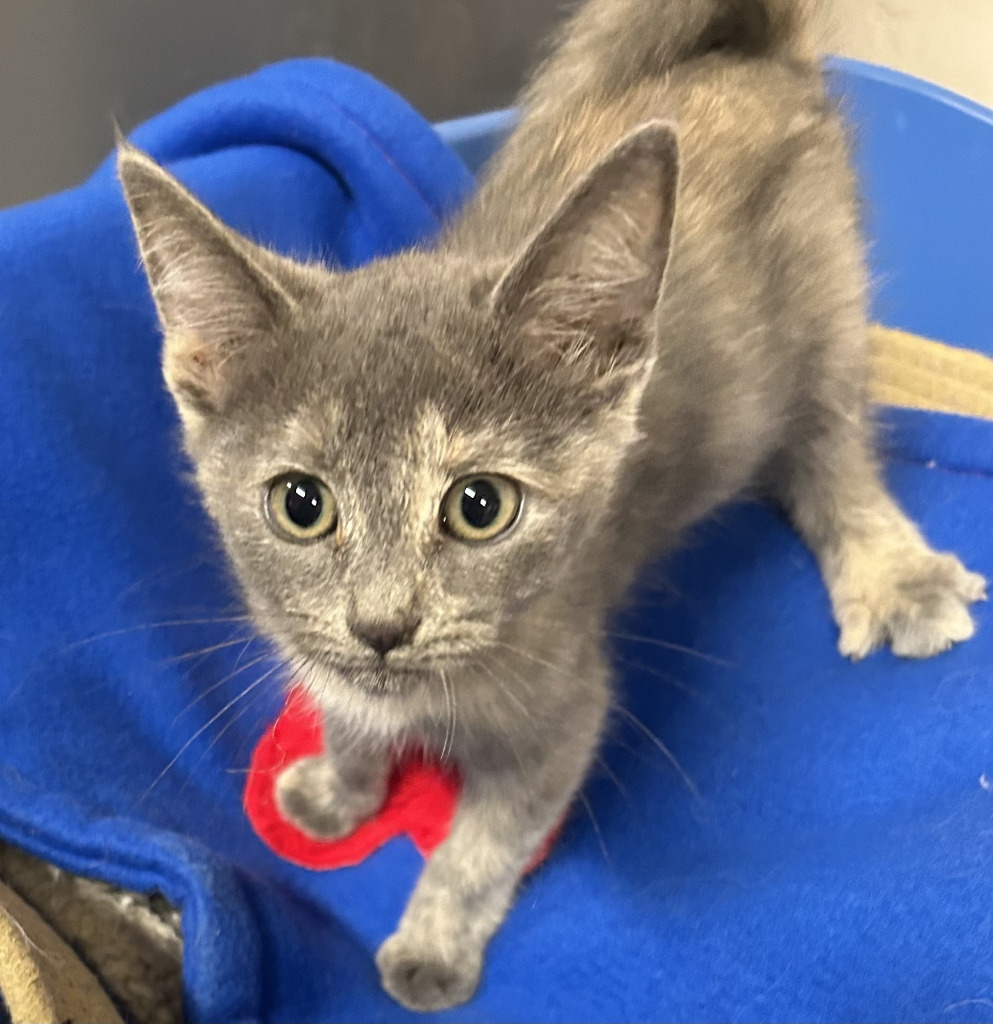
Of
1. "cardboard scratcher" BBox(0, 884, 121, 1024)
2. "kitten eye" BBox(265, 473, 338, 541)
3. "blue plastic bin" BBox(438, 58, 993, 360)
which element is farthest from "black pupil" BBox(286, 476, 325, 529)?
"blue plastic bin" BBox(438, 58, 993, 360)

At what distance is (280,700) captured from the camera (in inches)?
53.9

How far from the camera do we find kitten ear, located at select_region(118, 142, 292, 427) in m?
0.76

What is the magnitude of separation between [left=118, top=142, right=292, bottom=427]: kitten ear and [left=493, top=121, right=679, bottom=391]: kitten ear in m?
0.20

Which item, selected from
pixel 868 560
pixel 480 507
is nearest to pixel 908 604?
pixel 868 560

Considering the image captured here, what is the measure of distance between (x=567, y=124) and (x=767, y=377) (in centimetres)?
40

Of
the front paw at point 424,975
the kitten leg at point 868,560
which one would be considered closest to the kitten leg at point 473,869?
the front paw at point 424,975

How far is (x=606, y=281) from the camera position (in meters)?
0.79

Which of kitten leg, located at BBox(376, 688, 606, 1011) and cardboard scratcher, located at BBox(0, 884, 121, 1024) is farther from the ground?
cardboard scratcher, located at BBox(0, 884, 121, 1024)

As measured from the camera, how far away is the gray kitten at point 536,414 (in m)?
0.77

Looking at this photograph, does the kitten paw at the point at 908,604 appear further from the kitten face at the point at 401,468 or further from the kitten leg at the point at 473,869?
the kitten face at the point at 401,468

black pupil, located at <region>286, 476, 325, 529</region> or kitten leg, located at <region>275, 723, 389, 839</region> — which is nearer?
black pupil, located at <region>286, 476, 325, 529</region>

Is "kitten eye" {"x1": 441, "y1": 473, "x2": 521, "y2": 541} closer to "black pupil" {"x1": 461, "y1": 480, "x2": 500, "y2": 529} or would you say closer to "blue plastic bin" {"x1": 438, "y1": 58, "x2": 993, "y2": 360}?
"black pupil" {"x1": 461, "y1": 480, "x2": 500, "y2": 529}

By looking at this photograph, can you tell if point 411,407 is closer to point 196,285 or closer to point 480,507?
point 480,507

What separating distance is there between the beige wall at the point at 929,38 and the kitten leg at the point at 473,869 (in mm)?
1681
